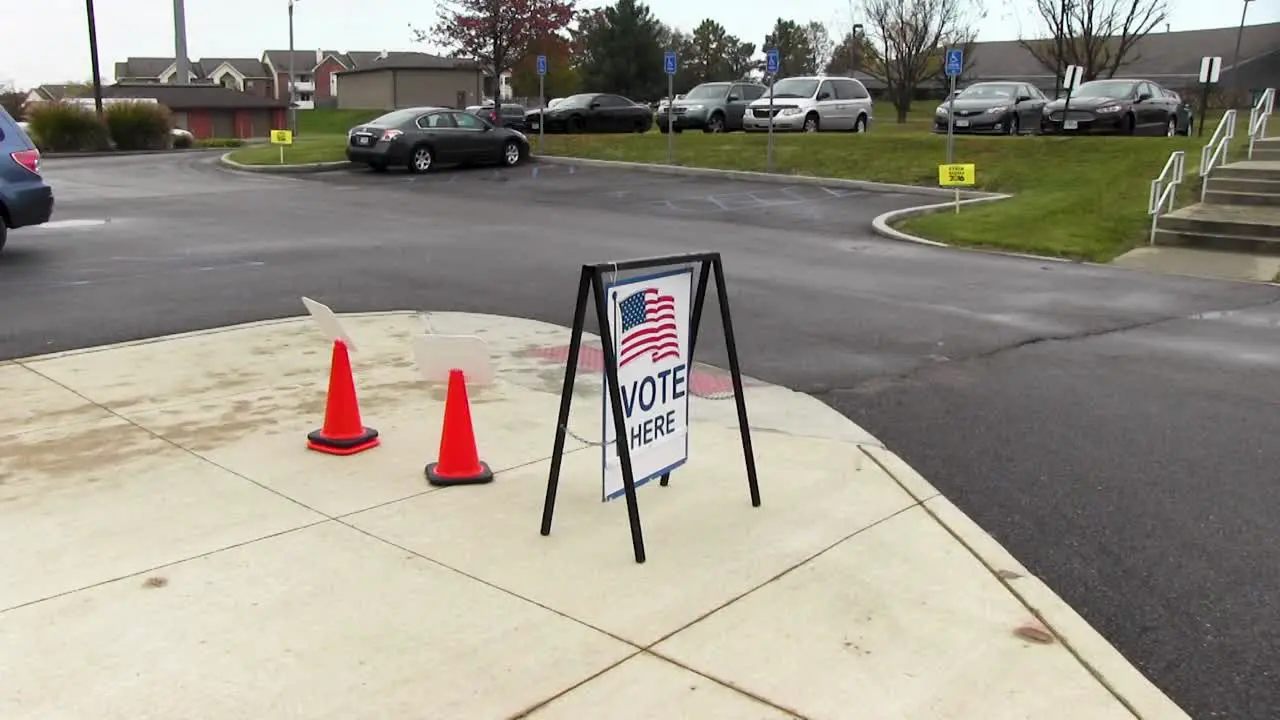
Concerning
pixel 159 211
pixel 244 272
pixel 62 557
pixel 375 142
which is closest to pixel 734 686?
pixel 62 557

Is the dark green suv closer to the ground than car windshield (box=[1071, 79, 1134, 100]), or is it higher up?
closer to the ground

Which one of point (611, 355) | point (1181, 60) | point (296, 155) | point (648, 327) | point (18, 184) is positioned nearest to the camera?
point (611, 355)

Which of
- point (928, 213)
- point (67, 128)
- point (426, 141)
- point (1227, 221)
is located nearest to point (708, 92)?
point (426, 141)

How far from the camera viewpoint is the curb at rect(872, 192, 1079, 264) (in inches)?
569

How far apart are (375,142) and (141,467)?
849 inches

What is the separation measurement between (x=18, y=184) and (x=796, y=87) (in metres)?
22.4

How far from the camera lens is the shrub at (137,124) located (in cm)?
3684

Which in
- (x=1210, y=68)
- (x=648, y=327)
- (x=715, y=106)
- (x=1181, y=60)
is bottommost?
(x=648, y=327)

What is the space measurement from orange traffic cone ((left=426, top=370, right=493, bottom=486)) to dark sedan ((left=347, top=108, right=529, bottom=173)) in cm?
2153

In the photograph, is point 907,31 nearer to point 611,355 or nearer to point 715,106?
point 715,106

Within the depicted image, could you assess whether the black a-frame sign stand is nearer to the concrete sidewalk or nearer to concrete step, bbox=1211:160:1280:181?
the concrete sidewalk

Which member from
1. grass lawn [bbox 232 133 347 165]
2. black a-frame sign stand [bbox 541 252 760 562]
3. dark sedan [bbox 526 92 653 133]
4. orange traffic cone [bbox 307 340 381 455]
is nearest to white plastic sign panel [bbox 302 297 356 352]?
orange traffic cone [bbox 307 340 381 455]

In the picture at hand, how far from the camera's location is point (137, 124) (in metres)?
37.2

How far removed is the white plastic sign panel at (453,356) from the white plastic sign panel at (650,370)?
67 centimetres
